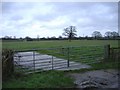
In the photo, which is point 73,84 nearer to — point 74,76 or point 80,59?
point 74,76

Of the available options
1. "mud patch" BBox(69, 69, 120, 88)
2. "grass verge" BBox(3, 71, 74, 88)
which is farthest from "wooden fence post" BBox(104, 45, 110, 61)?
"grass verge" BBox(3, 71, 74, 88)

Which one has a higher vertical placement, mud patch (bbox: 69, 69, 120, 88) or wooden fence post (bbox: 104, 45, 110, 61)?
wooden fence post (bbox: 104, 45, 110, 61)

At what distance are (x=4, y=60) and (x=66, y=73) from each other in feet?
8.26

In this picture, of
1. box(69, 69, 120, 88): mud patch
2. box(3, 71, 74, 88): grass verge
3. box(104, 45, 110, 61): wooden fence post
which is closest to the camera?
box(3, 71, 74, 88): grass verge

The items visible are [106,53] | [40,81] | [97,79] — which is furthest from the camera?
[106,53]

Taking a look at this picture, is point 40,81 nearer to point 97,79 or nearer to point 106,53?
point 97,79

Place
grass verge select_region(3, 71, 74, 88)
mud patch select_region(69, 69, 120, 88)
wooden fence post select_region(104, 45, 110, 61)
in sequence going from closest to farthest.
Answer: grass verge select_region(3, 71, 74, 88) < mud patch select_region(69, 69, 120, 88) < wooden fence post select_region(104, 45, 110, 61)

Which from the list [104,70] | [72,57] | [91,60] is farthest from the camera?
[72,57]

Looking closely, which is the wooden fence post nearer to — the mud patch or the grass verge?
the mud patch

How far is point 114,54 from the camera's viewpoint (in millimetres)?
12805

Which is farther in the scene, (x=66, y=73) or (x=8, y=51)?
(x=66, y=73)

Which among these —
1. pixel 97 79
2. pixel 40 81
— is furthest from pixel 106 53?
pixel 40 81

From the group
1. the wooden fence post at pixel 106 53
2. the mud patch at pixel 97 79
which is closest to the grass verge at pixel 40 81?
the mud patch at pixel 97 79

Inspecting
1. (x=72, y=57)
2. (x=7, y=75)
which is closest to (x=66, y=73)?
(x=7, y=75)
